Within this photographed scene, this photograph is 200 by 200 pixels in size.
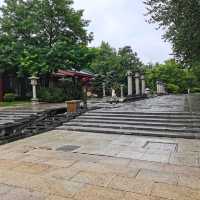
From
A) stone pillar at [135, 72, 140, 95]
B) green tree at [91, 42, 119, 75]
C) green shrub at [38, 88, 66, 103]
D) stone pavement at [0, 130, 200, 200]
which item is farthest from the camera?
green tree at [91, 42, 119, 75]

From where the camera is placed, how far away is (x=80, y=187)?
3713 millimetres

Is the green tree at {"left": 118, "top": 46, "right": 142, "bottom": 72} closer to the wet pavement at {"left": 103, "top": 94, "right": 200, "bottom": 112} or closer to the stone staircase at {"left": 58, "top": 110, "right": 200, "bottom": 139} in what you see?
the wet pavement at {"left": 103, "top": 94, "right": 200, "bottom": 112}

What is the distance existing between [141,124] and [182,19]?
461 centimetres

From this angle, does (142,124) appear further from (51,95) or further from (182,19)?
(51,95)

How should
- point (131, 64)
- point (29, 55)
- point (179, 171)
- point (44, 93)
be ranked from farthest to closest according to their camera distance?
point (131, 64) → point (44, 93) → point (29, 55) → point (179, 171)

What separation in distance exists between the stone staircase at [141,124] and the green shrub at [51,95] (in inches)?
378

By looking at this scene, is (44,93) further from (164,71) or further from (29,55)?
(164,71)

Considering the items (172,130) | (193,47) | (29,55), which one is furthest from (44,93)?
(172,130)

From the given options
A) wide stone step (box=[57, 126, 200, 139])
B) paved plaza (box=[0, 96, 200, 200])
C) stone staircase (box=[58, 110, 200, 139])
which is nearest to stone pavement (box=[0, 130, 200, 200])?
paved plaza (box=[0, 96, 200, 200])

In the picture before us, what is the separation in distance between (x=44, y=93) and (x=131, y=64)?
19.2 m

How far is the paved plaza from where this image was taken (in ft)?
11.5

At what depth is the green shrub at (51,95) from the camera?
19541 mm

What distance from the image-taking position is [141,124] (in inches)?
344

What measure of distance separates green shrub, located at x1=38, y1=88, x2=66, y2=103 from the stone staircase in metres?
9.60
